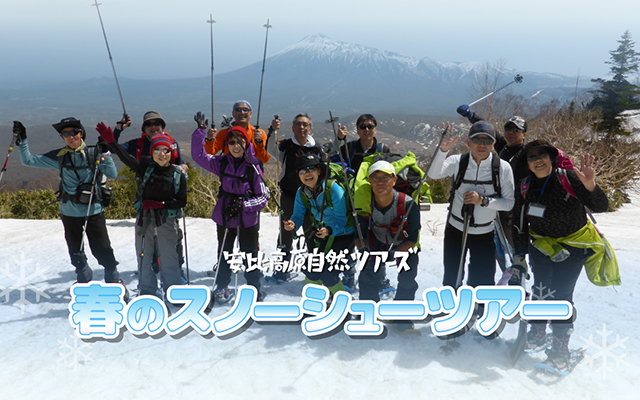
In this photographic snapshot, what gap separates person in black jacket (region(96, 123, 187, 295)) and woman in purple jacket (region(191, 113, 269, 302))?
1.25 feet

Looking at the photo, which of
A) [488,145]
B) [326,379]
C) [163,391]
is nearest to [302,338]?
[326,379]

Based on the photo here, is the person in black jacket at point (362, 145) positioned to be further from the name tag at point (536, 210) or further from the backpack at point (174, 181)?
the backpack at point (174, 181)

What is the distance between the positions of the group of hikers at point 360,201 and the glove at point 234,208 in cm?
1

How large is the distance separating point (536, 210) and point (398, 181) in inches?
58.7

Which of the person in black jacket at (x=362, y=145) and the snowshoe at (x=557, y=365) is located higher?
the person in black jacket at (x=362, y=145)

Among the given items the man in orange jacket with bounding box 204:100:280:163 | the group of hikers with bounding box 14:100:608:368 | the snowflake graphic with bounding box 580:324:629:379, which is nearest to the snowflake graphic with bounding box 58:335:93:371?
the group of hikers with bounding box 14:100:608:368

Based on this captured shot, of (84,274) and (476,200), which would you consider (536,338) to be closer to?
(476,200)

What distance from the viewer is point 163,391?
3.66m

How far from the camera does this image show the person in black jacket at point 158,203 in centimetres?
469

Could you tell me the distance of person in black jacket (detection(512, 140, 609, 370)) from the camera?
3811mm

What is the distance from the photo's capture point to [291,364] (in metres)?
4.10

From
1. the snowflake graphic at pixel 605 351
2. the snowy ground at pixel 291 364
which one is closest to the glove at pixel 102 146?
the snowy ground at pixel 291 364

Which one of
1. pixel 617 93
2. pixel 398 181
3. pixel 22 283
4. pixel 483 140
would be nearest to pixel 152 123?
pixel 398 181

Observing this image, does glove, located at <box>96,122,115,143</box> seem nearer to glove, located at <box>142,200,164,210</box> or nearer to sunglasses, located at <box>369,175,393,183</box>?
glove, located at <box>142,200,164,210</box>
